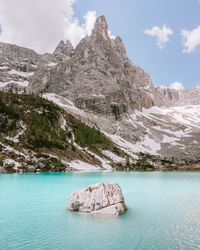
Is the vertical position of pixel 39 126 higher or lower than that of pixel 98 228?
higher

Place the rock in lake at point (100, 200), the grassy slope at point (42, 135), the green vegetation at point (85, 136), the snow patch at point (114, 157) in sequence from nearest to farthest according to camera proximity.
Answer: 1. the rock in lake at point (100, 200)
2. the grassy slope at point (42, 135)
3. the green vegetation at point (85, 136)
4. the snow patch at point (114, 157)

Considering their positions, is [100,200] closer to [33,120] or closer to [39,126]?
[39,126]

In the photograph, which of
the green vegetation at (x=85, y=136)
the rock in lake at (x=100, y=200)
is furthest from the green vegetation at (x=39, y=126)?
the rock in lake at (x=100, y=200)

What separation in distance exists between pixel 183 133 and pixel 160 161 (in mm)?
82742

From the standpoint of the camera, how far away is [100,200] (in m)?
17.0

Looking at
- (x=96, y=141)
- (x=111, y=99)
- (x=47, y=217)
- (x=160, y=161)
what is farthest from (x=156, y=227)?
(x=111, y=99)

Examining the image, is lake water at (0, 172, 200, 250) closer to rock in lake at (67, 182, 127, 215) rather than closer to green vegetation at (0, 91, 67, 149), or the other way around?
rock in lake at (67, 182, 127, 215)

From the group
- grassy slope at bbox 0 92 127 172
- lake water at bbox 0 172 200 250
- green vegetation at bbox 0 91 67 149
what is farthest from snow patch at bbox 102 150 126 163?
lake water at bbox 0 172 200 250

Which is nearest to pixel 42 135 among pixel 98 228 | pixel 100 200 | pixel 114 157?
pixel 114 157

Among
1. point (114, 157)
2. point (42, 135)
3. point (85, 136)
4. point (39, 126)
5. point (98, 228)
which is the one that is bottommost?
point (98, 228)

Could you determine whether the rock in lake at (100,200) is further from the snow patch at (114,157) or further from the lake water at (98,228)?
the snow patch at (114,157)

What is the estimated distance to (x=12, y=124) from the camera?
85.8 m

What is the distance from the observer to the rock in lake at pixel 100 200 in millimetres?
16594

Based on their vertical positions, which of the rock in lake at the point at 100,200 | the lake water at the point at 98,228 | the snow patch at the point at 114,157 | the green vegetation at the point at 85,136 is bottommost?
the lake water at the point at 98,228
